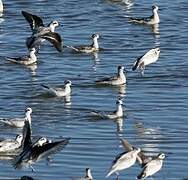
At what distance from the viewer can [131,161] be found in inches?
812

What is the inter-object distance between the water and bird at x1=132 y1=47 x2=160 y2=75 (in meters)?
0.33

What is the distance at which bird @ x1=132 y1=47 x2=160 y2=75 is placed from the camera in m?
34.0

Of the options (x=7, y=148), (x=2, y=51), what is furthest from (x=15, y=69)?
(x=7, y=148)

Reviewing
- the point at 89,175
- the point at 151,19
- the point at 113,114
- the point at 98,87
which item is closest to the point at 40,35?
the point at 98,87

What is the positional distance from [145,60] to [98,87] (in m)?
2.77

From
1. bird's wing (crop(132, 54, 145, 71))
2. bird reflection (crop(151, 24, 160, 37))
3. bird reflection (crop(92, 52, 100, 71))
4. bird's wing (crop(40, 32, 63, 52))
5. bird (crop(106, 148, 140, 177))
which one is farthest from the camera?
bird reflection (crop(151, 24, 160, 37))

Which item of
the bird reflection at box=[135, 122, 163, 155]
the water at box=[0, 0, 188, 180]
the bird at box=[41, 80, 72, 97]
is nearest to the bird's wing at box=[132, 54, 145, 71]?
the water at box=[0, 0, 188, 180]

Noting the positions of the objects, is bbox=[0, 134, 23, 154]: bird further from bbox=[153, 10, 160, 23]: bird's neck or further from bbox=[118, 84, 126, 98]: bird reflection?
bbox=[153, 10, 160, 23]: bird's neck

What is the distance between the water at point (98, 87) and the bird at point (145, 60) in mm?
332

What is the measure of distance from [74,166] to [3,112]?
6458mm

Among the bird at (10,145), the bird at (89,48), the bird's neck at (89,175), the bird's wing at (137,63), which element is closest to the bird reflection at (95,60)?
the bird at (89,48)

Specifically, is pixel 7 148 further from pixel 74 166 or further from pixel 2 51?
pixel 2 51

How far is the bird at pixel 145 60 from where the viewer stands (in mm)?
33953

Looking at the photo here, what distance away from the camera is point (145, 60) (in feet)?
113
